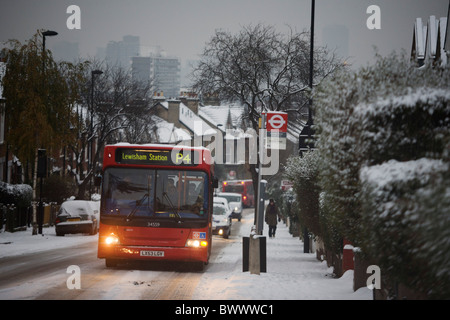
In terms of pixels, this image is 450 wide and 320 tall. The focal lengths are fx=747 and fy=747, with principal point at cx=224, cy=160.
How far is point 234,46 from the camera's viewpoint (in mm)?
37906

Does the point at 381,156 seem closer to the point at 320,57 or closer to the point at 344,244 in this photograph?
the point at 344,244

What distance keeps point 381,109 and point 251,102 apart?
31884mm

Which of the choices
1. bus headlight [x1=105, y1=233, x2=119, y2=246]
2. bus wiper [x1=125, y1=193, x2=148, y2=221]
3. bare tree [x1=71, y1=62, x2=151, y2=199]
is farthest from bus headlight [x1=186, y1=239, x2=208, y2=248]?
bare tree [x1=71, y1=62, x2=151, y2=199]

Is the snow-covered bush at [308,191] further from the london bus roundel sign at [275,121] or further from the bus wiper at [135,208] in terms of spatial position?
the bus wiper at [135,208]

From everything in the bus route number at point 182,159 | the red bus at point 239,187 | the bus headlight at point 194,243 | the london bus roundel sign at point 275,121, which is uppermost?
the london bus roundel sign at point 275,121

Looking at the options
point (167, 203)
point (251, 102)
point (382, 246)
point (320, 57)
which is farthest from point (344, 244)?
point (251, 102)

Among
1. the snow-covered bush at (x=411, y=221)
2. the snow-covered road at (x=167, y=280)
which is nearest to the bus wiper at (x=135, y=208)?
the snow-covered road at (x=167, y=280)

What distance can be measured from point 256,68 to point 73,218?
12302 millimetres

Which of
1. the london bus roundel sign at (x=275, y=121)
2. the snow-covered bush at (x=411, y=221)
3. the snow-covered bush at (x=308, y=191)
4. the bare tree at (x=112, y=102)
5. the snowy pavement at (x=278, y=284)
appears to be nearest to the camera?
the snow-covered bush at (x=411, y=221)

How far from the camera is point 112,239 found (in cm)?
1648

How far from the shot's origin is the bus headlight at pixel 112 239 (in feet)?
54.1

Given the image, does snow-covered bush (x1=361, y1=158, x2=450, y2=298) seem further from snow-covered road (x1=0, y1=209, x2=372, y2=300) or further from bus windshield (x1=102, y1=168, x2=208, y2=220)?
bus windshield (x1=102, y1=168, x2=208, y2=220)

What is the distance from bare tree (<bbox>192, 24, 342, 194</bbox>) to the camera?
124ft

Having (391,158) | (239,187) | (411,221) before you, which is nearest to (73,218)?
(391,158)
